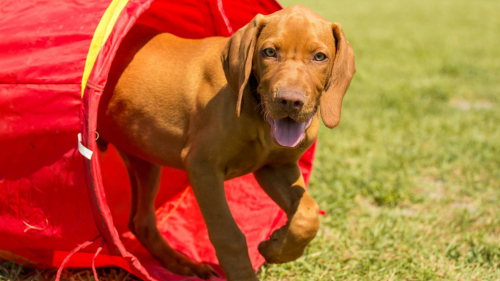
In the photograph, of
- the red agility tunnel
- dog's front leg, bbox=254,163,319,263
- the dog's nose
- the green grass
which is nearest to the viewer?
the dog's nose

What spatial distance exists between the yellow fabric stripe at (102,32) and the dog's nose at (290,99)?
102 cm

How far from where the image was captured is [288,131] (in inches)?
117

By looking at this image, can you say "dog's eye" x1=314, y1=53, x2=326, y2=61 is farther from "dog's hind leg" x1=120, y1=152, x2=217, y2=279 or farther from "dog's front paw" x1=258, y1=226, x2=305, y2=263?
"dog's hind leg" x1=120, y1=152, x2=217, y2=279

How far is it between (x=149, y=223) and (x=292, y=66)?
1.74 m

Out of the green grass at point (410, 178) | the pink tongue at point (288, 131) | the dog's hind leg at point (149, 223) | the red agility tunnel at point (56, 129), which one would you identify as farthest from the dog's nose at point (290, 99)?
the dog's hind leg at point (149, 223)

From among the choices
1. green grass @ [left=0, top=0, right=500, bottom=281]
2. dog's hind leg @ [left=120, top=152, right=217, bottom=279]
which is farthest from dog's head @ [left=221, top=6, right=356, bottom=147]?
dog's hind leg @ [left=120, top=152, right=217, bottom=279]

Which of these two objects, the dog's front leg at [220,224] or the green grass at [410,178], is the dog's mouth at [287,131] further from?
the green grass at [410,178]

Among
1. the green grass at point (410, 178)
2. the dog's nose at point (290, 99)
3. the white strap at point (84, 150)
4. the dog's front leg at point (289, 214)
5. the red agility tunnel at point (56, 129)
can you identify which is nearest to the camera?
the dog's nose at point (290, 99)

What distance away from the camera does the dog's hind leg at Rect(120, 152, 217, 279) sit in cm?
390

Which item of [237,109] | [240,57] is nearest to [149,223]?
[237,109]

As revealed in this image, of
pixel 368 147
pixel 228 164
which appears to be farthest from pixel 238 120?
pixel 368 147

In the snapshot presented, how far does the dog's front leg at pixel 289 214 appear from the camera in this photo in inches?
127

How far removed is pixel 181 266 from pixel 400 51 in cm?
823

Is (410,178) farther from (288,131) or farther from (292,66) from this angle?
(292,66)
